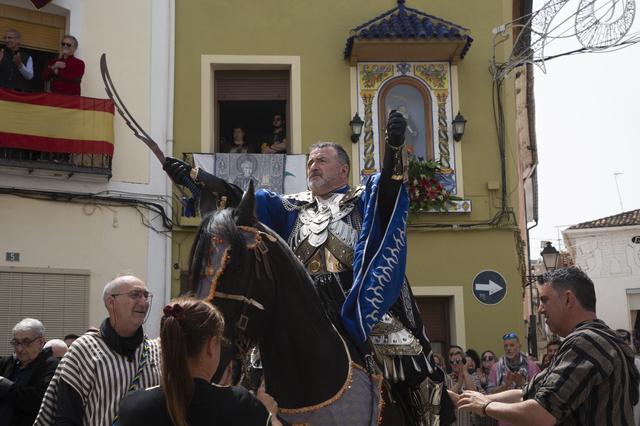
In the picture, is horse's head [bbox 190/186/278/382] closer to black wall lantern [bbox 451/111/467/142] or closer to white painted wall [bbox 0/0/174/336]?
white painted wall [bbox 0/0/174/336]

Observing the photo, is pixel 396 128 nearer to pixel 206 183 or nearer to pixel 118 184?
pixel 206 183

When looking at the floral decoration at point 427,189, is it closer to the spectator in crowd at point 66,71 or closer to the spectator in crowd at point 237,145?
the spectator in crowd at point 237,145

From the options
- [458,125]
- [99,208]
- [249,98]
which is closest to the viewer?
[99,208]

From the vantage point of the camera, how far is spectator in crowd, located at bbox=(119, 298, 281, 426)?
2502 mm

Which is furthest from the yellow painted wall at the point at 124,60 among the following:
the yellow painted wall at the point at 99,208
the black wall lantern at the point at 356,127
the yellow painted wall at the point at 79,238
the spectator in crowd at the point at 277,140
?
the black wall lantern at the point at 356,127

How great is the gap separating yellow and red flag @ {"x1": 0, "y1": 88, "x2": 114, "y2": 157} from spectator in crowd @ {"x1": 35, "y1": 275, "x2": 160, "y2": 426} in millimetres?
8350

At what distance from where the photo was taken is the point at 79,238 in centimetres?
1222

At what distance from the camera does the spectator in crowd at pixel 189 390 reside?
8.21 feet

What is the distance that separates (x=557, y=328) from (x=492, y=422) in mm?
5586

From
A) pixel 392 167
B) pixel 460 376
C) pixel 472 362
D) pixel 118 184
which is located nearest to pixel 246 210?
pixel 392 167

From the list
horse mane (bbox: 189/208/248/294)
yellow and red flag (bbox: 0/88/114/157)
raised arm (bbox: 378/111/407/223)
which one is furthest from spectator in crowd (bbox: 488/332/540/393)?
yellow and red flag (bbox: 0/88/114/157)

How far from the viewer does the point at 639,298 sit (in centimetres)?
3662

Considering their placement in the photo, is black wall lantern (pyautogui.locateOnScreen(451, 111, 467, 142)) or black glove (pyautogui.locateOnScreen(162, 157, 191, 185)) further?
black wall lantern (pyautogui.locateOnScreen(451, 111, 467, 142))

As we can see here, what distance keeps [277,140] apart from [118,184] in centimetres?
307
